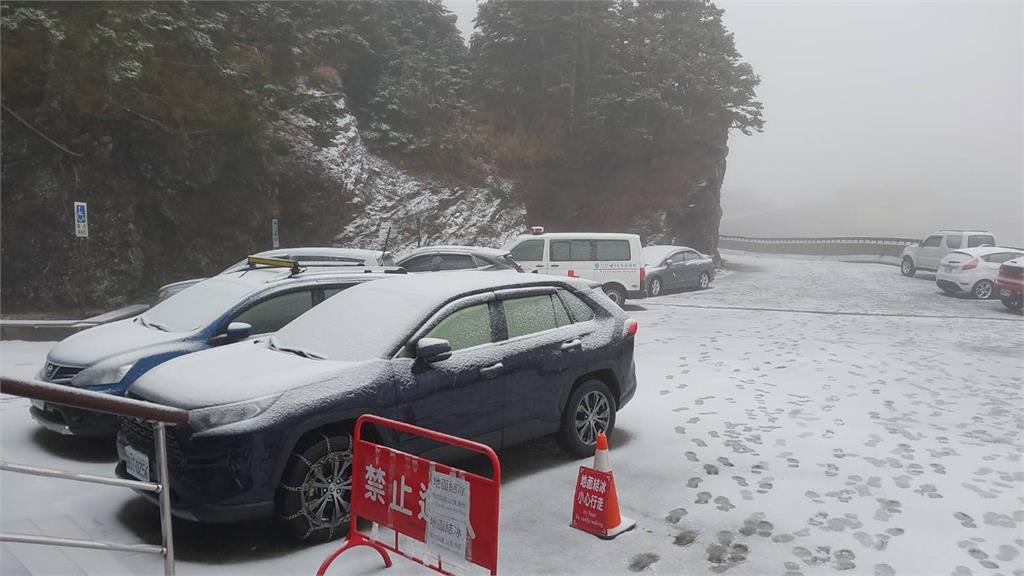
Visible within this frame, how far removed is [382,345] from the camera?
5.35 meters

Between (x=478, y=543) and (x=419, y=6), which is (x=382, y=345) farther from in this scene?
(x=419, y=6)

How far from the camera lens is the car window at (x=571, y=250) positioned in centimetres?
1725

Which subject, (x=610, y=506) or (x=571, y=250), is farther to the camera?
(x=571, y=250)

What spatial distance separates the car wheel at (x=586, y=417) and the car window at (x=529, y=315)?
2.28 feet

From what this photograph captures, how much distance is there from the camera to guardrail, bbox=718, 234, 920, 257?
40750 millimetres

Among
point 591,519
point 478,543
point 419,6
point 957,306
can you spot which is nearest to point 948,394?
point 591,519

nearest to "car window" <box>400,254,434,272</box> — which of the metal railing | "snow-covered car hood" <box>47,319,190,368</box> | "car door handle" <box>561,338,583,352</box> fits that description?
"snow-covered car hood" <box>47,319,190,368</box>

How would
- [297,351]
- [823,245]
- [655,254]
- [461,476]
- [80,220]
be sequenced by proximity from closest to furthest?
[461,476] < [297,351] < [80,220] < [655,254] < [823,245]

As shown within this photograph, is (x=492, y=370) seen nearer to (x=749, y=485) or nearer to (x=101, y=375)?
(x=749, y=485)

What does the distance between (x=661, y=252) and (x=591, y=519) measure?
17.9 m

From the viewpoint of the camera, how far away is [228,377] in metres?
5.02

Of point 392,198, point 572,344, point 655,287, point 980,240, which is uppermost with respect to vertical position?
point 392,198

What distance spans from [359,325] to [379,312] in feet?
0.66

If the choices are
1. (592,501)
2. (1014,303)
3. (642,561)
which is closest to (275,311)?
(592,501)
